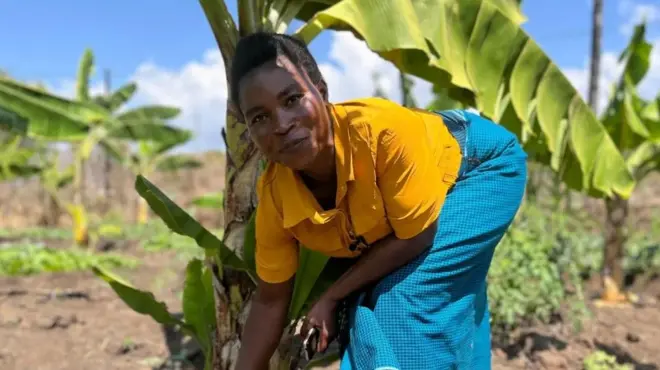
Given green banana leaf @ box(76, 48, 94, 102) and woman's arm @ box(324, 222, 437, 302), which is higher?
green banana leaf @ box(76, 48, 94, 102)

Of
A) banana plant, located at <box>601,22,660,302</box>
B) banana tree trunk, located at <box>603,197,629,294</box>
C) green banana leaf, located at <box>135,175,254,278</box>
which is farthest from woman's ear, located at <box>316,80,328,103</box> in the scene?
banana tree trunk, located at <box>603,197,629,294</box>

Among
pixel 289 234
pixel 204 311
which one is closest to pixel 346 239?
pixel 289 234

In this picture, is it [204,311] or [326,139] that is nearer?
[326,139]

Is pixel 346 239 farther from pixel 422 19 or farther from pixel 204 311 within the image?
pixel 422 19

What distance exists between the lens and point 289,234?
6.29 ft

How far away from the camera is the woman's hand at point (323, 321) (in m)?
1.85

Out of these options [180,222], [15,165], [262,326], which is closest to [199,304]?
[180,222]

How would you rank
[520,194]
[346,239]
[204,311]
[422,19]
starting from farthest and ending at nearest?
[422,19]
[204,311]
[520,194]
[346,239]

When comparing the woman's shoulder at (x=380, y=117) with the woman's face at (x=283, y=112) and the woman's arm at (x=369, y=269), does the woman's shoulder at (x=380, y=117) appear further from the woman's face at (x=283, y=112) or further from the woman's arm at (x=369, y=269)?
the woman's arm at (x=369, y=269)

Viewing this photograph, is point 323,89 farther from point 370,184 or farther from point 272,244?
point 272,244

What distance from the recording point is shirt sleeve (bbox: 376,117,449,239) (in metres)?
1.69

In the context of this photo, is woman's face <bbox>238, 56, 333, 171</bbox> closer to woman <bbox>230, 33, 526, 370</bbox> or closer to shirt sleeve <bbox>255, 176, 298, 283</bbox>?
woman <bbox>230, 33, 526, 370</bbox>

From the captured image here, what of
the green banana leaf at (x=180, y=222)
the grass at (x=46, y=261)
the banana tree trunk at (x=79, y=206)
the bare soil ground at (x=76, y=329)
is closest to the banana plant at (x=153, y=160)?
the banana tree trunk at (x=79, y=206)

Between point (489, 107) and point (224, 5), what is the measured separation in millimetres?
1392
